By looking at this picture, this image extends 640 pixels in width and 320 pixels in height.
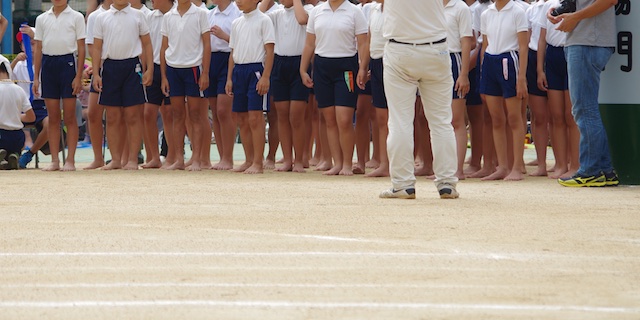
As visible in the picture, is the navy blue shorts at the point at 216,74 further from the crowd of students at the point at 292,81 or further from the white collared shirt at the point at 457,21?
the white collared shirt at the point at 457,21

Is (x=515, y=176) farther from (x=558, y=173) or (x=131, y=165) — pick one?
(x=131, y=165)

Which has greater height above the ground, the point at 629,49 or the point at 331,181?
the point at 629,49

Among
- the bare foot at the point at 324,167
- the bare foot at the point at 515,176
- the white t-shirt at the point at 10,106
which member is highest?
the white t-shirt at the point at 10,106

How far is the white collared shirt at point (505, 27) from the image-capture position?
12.5 metres

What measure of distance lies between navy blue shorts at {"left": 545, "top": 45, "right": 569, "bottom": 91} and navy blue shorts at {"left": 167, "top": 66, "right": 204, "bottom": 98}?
4216mm

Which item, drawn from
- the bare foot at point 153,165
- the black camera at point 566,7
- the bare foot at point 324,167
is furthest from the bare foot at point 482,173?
the bare foot at point 153,165

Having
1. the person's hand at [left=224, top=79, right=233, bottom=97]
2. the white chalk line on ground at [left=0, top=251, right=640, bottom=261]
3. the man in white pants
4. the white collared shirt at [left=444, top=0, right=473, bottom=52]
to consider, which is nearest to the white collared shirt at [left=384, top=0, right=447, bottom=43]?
the man in white pants

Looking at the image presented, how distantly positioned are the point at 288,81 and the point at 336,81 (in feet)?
3.03

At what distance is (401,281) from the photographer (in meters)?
5.72

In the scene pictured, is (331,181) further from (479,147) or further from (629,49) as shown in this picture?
(629,49)

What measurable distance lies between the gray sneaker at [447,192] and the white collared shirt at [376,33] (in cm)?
279

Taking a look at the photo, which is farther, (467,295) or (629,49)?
(629,49)

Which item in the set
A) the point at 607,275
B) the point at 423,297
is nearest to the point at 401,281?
the point at 423,297

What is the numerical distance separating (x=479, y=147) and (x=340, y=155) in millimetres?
1567
